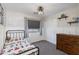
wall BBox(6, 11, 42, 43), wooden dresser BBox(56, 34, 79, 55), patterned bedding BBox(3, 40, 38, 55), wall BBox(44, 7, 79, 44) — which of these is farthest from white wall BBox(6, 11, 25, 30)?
wooden dresser BBox(56, 34, 79, 55)

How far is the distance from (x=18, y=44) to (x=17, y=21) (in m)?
0.43

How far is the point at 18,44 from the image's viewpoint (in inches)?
53.6

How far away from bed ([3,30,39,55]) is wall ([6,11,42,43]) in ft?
0.25

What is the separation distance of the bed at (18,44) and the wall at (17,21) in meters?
0.08

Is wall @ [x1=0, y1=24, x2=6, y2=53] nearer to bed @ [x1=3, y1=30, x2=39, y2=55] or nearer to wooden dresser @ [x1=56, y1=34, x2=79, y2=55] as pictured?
bed @ [x1=3, y1=30, x2=39, y2=55]

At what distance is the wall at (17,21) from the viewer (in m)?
1.31

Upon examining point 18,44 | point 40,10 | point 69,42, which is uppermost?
point 40,10

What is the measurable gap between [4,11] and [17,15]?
0.75 ft

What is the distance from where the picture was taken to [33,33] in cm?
148

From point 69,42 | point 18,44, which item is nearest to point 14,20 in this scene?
point 18,44

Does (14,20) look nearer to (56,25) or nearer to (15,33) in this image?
(15,33)

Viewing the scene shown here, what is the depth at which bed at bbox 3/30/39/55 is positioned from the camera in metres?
1.25
